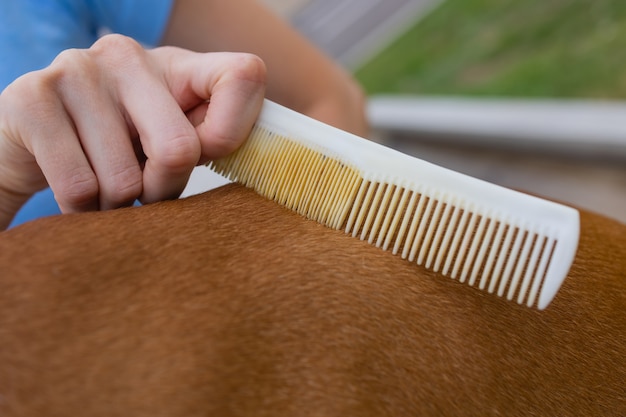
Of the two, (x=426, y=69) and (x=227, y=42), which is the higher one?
(x=426, y=69)

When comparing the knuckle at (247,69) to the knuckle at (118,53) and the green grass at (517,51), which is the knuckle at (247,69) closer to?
the knuckle at (118,53)

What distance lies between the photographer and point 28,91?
0.48 metres

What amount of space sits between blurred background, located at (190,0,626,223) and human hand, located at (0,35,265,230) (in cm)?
68

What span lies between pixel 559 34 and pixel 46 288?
156 cm

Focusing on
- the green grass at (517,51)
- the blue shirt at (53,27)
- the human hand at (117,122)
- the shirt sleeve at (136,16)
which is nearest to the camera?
the human hand at (117,122)

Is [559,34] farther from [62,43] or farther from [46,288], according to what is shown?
[46,288]

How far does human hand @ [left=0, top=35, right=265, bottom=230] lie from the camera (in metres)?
0.48

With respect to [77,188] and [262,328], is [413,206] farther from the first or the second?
[77,188]

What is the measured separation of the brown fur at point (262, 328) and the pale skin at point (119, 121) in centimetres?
4

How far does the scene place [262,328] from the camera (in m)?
0.41

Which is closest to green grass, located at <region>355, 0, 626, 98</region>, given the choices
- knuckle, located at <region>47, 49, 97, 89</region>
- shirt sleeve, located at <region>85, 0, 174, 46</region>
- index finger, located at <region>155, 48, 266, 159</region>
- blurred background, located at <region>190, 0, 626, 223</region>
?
blurred background, located at <region>190, 0, 626, 223</region>

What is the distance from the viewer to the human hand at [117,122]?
0.48 meters

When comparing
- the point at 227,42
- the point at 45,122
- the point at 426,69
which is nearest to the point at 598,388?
the point at 45,122

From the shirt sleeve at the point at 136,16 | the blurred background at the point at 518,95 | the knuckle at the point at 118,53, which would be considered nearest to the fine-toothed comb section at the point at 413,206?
the knuckle at the point at 118,53
